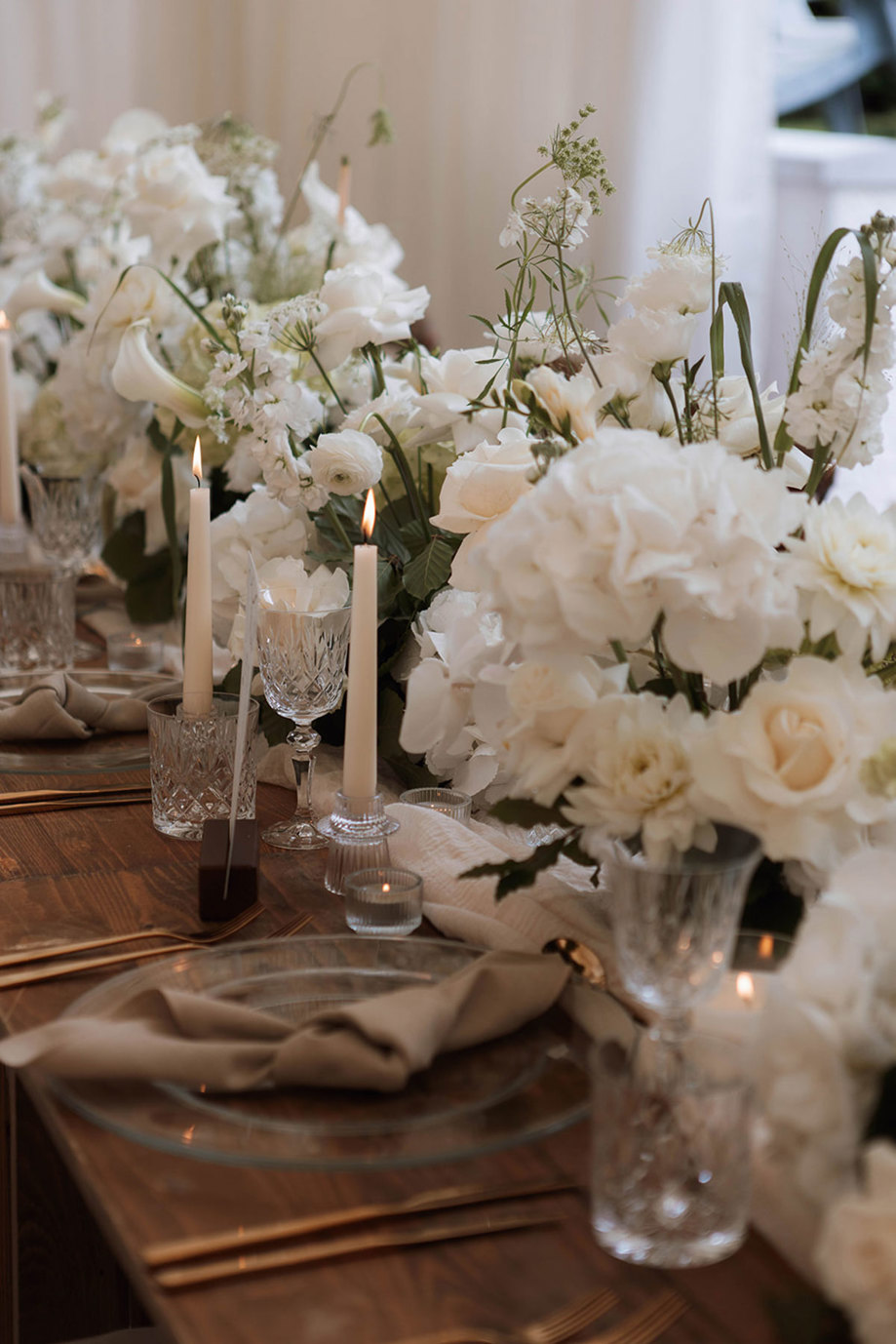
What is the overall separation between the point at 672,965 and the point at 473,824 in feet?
1.49

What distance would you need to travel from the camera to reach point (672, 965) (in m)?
0.70

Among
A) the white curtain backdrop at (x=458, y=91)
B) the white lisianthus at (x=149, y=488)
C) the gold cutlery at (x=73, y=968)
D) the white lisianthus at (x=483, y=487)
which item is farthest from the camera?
the white curtain backdrop at (x=458, y=91)

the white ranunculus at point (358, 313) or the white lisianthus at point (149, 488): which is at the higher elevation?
the white ranunculus at point (358, 313)

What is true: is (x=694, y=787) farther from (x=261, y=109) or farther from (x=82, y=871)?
(x=261, y=109)

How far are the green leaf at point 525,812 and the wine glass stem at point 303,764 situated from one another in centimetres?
36

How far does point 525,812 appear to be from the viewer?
0.86 metres

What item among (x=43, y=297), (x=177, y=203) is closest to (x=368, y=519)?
(x=177, y=203)

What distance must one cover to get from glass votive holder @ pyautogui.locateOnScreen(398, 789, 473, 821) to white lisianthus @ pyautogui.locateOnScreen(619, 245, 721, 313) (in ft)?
1.33

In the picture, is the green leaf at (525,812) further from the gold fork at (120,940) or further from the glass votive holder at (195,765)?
the glass votive holder at (195,765)

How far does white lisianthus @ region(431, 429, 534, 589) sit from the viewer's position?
102cm

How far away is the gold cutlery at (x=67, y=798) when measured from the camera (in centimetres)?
123

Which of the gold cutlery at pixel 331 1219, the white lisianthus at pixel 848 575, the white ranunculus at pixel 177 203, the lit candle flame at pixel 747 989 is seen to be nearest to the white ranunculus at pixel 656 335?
the white lisianthus at pixel 848 575

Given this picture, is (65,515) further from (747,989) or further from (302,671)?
(747,989)

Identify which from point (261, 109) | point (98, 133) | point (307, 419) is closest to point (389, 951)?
point (307, 419)
